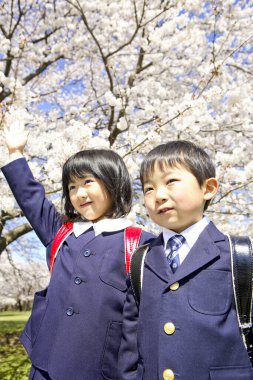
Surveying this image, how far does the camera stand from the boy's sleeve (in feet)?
4.85

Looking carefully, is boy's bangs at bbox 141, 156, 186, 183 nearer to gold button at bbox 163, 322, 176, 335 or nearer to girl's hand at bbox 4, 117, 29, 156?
gold button at bbox 163, 322, 176, 335

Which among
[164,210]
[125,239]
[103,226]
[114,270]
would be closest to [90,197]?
[103,226]

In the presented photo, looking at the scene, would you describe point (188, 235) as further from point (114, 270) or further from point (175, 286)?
point (114, 270)

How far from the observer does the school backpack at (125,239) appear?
184 centimetres

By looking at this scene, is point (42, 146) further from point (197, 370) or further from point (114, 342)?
point (197, 370)

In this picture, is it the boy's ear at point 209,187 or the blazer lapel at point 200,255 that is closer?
the blazer lapel at point 200,255

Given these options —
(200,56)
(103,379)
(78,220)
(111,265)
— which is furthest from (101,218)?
(200,56)

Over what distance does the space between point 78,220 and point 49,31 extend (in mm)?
6185

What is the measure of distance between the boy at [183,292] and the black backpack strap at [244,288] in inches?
1.0

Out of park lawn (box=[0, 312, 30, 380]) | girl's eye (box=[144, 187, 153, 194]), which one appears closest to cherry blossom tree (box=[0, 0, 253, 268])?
park lawn (box=[0, 312, 30, 380])

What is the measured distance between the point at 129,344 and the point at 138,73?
466cm

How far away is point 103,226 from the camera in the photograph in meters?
1.90

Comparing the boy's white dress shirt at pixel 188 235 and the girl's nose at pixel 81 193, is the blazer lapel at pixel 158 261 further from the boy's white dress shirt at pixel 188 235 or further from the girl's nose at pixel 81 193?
the girl's nose at pixel 81 193

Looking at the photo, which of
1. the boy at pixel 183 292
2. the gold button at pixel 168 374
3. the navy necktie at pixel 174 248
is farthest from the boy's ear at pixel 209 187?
the gold button at pixel 168 374
